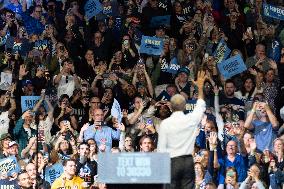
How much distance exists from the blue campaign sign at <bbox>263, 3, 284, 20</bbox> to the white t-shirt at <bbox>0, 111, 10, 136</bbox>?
4.70 m

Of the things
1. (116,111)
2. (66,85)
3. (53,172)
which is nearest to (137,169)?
(53,172)

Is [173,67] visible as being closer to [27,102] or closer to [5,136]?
[27,102]

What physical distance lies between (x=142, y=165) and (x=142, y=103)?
6238 millimetres

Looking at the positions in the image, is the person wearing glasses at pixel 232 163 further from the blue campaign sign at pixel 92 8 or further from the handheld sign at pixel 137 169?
the blue campaign sign at pixel 92 8

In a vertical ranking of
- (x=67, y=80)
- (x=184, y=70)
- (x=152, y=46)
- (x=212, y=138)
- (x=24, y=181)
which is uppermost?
(x=152, y=46)

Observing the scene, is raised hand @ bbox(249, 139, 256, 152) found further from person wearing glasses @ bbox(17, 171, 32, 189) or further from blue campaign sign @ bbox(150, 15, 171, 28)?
blue campaign sign @ bbox(150, 15, 171, 28)

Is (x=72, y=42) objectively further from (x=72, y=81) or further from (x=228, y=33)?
(x=228, y=33)

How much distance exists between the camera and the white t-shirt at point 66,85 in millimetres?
18500

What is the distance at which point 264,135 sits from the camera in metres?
16.4

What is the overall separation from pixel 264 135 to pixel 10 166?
381 centimetres

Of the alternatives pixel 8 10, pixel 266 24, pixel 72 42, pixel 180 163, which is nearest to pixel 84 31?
pixel 72 42

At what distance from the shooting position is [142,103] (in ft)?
57.2

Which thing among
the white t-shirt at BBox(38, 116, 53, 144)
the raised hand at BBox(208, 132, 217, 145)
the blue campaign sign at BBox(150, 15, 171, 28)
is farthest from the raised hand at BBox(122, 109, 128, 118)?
the blue campaign sign at BBox(150, 15, 171, 28)

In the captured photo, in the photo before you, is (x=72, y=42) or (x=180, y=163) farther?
(x=72, y=42)
